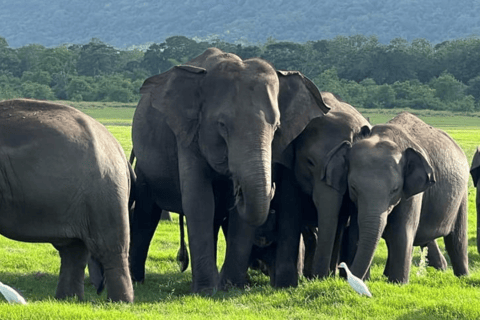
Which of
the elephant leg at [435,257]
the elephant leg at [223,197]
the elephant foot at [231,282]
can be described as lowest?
the elephant leg at [435,257]

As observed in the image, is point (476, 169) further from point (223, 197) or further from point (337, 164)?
point (223, 197)

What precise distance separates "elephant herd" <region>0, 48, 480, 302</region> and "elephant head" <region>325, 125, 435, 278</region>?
0.01m

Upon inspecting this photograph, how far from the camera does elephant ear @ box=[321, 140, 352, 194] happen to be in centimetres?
913

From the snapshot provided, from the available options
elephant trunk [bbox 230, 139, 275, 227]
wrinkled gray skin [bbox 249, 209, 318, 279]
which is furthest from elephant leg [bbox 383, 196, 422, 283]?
elephant trunk [bbox 230, 139, 275, 227]

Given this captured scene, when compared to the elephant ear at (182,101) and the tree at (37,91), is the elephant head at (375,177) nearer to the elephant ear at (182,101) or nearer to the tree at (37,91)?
the elephant ear at (182,101)

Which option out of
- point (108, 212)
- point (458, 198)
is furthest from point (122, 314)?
point (458, 198)

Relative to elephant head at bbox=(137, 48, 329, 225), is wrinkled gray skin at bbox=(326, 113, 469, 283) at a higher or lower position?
lower

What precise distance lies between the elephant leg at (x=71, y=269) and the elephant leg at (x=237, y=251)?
1.75 metres

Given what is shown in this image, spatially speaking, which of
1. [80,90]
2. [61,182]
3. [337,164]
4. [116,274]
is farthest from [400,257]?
[80,90]

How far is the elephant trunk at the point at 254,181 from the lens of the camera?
27.6 feet

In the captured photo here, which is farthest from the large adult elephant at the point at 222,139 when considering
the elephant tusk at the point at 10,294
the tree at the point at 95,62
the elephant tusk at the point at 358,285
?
the tree at the point at 95,62

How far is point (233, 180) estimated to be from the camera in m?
8.70

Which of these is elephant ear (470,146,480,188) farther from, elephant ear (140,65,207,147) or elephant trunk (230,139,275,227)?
elephant ear (140,65,207,147)

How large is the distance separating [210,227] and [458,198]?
9.63 feet
